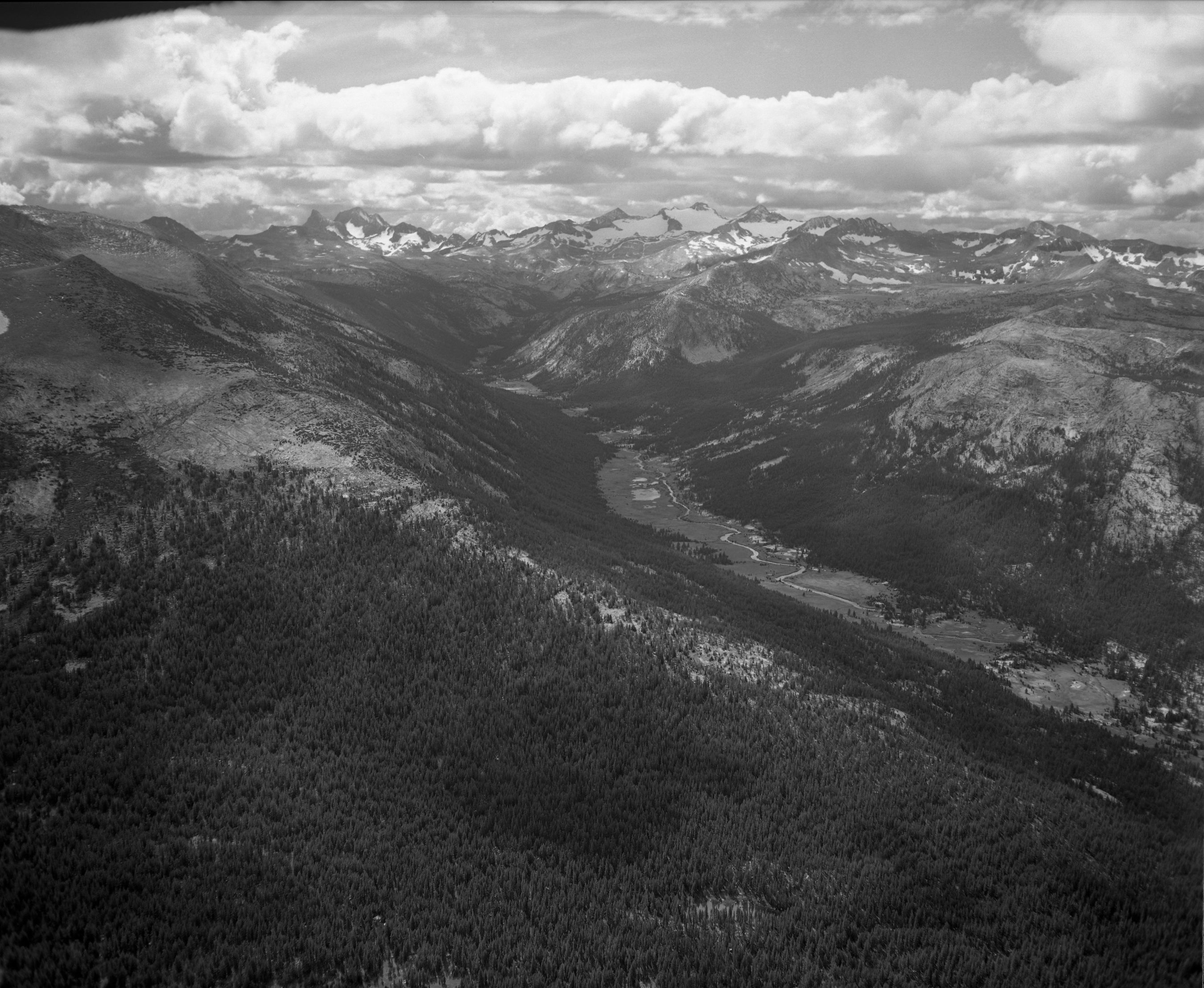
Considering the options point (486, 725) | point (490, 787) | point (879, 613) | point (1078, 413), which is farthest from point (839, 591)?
point (490, 787)

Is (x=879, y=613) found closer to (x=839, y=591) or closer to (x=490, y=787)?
(x=839, y=591)

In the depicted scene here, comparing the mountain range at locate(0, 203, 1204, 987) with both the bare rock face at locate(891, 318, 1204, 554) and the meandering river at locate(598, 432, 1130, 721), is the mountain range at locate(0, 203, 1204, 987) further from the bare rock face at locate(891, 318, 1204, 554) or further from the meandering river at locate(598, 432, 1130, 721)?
the meandering river at locate(598, 432, 1130, 721)

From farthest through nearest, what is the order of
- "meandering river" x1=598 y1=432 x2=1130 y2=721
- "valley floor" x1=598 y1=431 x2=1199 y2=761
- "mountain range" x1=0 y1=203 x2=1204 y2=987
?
"meandering river" x1=598 y1=432 x2=1130 y2=721, "valley floor" x1=598 y1=431 x2=1199 y2=761, "mountain range" x1=0 y1=203 x2=1204 y2=987

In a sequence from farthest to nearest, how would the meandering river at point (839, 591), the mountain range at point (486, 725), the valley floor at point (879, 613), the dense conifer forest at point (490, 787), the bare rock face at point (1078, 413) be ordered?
the bare rock face at point (1078, 413), the meandering river at point (839, 591), the valley floor at point (879, 613), the mountain range at point (486, 725), the dense conifer forest at point (490, 787)

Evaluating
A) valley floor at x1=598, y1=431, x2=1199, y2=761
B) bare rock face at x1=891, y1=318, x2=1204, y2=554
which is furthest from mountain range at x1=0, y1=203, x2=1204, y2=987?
valley floor at x1=598, y1=431, x2=1199, y2=761

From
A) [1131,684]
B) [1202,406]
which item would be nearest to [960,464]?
[1202,406]

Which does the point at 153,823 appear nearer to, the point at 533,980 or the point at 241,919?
the point at 241,919

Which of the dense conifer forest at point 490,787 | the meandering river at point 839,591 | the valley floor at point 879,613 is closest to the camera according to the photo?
the dense conifer forest at point 490,787

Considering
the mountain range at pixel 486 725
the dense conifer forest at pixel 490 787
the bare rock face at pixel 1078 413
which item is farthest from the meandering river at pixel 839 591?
the bare rock face at pixel 1078 413

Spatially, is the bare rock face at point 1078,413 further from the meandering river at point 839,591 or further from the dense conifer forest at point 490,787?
the dense conifer forest at point 490,787
